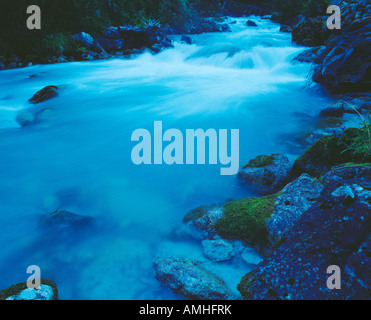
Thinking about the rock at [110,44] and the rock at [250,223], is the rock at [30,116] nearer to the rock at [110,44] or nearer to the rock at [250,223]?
the rock at [250,223]

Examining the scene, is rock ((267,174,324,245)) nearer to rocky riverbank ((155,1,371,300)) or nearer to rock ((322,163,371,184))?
rocky riverbank ((155,1,371,300))

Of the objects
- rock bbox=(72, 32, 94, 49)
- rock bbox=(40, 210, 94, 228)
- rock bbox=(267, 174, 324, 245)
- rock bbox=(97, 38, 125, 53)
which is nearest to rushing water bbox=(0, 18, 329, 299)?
rock bbox=(40, 210, 94, 228)

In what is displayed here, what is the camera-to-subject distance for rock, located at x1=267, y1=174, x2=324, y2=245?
2875 mm

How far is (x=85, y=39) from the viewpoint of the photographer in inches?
554

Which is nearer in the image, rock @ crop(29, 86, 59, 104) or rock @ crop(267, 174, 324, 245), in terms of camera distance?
rock @ crop(267, 174, 324, 245)

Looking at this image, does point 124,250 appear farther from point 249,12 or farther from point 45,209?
point 249,12

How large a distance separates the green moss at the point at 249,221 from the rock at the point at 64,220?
1.98m

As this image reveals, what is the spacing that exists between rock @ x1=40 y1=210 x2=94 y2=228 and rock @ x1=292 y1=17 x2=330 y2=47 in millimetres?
14192

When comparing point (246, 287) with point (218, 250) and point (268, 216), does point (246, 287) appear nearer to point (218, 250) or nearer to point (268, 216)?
point (218, 250)

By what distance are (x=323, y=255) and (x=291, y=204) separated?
1.27 m

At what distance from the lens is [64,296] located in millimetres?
2689

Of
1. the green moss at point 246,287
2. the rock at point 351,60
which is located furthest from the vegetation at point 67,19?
the green moss at point 246,287

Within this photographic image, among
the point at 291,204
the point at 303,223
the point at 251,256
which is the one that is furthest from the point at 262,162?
the point at 303,223
